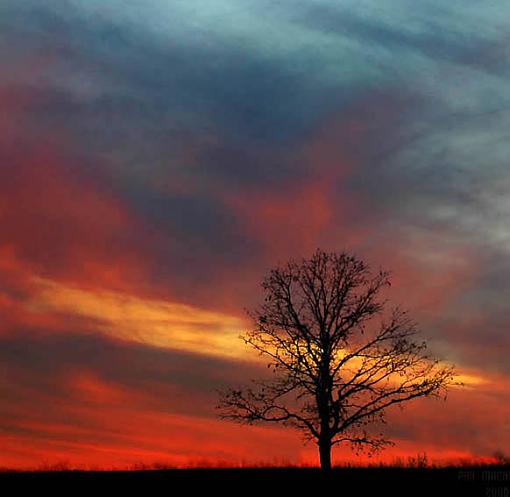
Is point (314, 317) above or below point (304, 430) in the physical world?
above

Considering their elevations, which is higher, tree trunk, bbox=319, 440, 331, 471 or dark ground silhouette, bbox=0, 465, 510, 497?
tree trunk, bbox=319, 440, 331, 471

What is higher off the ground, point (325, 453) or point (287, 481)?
point (325, 453)

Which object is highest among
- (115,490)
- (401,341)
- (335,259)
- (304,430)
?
(335,259)

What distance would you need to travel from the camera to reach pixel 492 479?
42438mm

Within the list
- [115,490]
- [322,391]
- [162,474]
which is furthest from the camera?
[322,391]

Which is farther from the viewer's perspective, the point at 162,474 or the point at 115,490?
the point at 162,474

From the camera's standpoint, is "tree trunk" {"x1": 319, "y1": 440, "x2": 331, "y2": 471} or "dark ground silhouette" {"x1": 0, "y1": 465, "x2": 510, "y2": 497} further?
"tree trunk" {"x1": 319, "y1": 440, "x2": 331, "y2": 471}

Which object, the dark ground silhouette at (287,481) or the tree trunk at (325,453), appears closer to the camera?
the dark ground silhouette at (287,481)

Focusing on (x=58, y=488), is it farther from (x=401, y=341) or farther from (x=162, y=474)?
(x=401, y=341)

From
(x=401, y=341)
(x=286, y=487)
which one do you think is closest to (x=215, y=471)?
(x=286, y=487)

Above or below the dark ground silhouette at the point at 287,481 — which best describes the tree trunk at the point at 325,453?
above

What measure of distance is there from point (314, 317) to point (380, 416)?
→ 678 cm

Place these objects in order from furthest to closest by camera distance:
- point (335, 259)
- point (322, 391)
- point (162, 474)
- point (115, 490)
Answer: point (335, 259) → point (322, 391) → point (162, 474) → point (115, 490)

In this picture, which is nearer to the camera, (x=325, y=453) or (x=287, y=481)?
(x=287, y=481)
